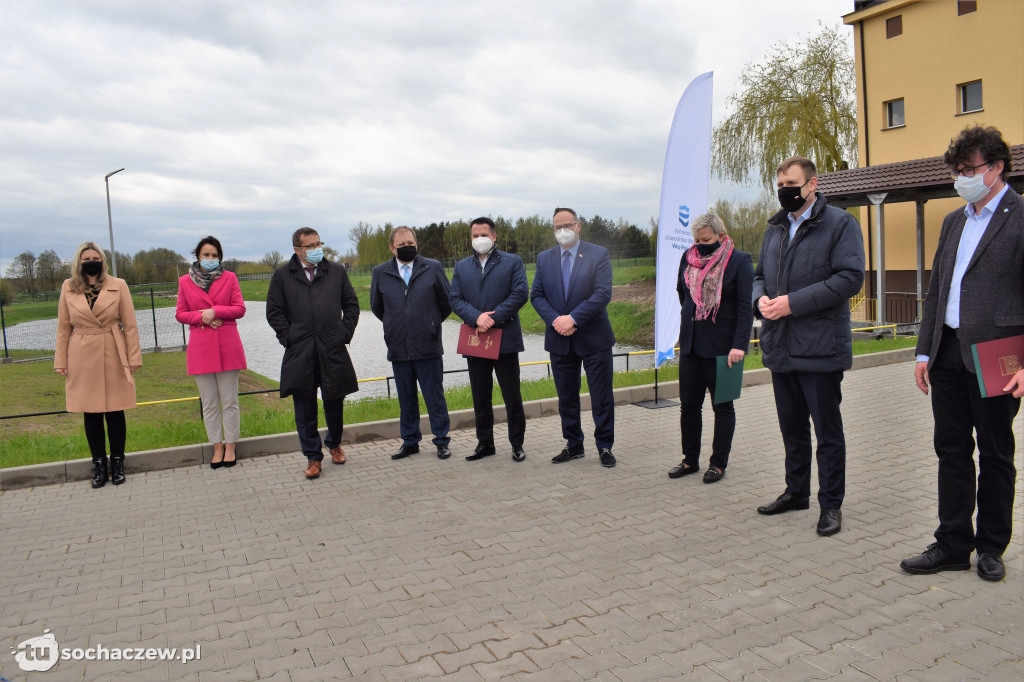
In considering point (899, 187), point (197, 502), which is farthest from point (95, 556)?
point (899, 187)

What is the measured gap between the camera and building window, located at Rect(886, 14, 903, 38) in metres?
23.6

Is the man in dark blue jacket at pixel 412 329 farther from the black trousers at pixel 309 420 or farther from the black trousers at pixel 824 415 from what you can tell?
the black trousers at pixel 824 415

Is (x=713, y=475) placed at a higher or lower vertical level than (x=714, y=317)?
lower

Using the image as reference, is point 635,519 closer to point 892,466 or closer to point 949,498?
point 949,498

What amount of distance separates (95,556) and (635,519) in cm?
344

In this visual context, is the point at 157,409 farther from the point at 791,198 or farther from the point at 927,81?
the point at 927,81

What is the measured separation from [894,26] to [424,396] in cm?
2448

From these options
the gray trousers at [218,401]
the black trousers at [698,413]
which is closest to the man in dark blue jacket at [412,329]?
the gray trousers at [218,401]

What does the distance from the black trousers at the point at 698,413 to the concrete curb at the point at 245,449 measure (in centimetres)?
271

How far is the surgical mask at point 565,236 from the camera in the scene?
20.5 ft

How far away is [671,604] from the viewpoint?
3471 mm

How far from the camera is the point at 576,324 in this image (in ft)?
20.1

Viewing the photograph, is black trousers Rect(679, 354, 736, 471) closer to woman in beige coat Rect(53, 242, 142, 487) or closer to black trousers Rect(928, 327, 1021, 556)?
black trousers Rect(928, 327, 1021, 556)

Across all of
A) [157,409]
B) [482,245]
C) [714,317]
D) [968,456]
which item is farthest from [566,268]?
[157,409]
